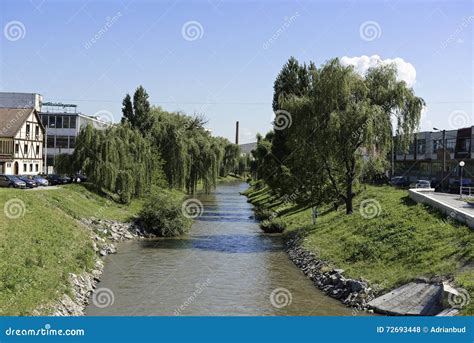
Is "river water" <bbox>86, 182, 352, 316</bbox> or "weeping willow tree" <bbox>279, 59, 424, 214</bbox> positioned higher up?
"weeping willow tree" <bbox>279, 59, 424, 214</bbox>

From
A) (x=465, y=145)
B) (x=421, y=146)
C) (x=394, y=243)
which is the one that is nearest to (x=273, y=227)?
(x=394, y=243)

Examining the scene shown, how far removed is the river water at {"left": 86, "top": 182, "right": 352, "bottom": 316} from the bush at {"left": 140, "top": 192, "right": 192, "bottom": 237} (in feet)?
4.07

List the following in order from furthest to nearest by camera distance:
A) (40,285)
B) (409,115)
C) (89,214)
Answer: (89,214) → (409,115) → (40,285)

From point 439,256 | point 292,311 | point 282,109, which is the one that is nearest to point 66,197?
point 282,109

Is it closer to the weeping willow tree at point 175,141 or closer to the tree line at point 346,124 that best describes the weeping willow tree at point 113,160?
the weeping willow tree at point 175,141

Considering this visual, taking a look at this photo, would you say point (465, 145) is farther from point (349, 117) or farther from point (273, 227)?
point (349, 117)

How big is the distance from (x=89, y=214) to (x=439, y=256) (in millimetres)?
25050

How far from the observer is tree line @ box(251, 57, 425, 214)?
33.6m

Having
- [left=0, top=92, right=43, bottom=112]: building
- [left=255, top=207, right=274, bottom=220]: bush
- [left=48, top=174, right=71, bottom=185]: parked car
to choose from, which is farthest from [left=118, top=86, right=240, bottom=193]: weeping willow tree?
[left=0, top=92, right=43, bottom=112]: building

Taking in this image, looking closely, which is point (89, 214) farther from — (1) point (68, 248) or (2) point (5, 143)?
(2) point (5, 143)

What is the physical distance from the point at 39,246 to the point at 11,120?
43.6 metres

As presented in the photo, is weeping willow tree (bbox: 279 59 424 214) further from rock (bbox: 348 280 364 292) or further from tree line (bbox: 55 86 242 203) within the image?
tree line (bbox: 55 86 242 203)

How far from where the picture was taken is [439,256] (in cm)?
2145

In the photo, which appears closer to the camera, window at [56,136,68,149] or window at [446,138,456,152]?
window at [446,138,456,152]
